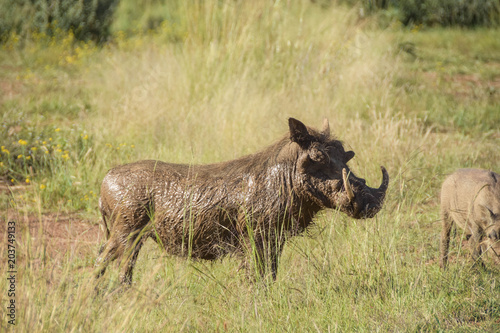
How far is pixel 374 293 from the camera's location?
301 cm

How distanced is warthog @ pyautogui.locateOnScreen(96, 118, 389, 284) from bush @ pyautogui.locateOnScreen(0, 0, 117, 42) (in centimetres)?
945

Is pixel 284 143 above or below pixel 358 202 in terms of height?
above

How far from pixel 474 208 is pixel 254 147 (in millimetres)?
2093

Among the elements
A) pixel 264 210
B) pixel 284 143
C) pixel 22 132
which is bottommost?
pixel 22 132

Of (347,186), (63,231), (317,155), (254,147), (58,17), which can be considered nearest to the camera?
(347,186)

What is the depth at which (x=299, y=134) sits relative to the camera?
119 inches

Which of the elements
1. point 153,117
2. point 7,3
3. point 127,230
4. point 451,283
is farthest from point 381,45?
point 7,3

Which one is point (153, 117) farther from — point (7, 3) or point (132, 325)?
point (7, 3)

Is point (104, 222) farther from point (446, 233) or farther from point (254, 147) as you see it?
point (446, 233)

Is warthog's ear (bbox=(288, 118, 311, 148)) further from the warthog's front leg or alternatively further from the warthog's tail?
the warthog's front leg

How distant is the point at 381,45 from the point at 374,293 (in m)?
6.42

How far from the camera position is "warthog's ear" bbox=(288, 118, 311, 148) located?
297 cm

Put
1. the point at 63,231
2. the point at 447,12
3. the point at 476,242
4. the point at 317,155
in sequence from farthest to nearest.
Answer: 1. the point at 447,12
2. the point at 63,231
3. the point at 476,242
4. the point at 317,155

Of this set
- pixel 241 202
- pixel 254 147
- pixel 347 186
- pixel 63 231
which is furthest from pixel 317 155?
pixel 63 231
